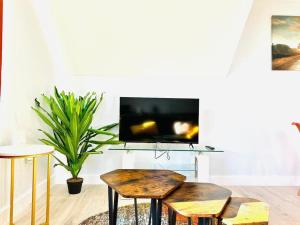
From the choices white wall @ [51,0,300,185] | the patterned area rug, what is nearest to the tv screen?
white wall @ [51,0,300,185]

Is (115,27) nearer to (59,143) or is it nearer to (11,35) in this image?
(11,35)

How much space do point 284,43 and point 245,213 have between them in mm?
2823

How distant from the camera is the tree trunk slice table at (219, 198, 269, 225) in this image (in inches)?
41.5

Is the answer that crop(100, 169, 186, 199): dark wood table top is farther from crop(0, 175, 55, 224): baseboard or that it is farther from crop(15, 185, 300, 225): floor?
crop(0, 175, 55, 224): baseboard

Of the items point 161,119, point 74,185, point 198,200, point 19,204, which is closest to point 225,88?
point 161,119

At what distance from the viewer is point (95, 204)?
229 centimetres

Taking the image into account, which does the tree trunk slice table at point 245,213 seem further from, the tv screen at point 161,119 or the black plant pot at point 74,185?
the black plant pot at point 74,185

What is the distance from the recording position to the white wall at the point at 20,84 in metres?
1.86

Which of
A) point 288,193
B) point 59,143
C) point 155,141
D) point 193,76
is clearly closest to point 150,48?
point 193,76

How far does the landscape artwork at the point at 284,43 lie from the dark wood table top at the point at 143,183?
2.51 metres

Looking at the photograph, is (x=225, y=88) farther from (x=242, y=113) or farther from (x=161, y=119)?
(x=161, y=119)

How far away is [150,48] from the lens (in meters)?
2.79

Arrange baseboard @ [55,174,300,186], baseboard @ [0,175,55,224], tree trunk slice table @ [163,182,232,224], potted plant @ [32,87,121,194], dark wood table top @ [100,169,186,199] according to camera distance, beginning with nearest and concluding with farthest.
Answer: tree trunk slice table @ [163,182,232,224] → dark wood table top @ [100,169,186,199] → baseboard @ [0,175,55,224] → potted plant @ [32,87,121,194] → baseboard @ [55,174,300,186]

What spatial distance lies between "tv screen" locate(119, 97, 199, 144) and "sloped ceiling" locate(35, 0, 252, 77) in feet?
1.48
